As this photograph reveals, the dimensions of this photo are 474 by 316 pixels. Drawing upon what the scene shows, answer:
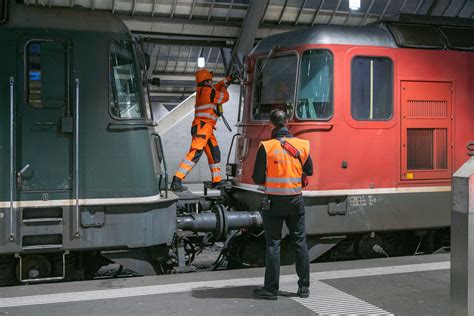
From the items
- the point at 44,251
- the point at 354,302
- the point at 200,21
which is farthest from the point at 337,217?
the point at 200,21

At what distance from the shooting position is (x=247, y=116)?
731cm

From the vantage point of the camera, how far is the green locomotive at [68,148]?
5312 millimetres

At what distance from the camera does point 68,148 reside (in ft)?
18.0

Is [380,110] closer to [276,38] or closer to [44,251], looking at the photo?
[276,38]

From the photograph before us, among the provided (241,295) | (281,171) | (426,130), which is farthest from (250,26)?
(241,295)

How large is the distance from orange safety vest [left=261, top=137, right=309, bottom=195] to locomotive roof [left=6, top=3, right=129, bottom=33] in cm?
216

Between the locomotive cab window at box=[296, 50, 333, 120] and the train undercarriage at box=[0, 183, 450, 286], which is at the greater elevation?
the locomotive cab window at box=[296, 50, 333, 120]

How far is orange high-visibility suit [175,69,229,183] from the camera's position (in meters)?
7.24

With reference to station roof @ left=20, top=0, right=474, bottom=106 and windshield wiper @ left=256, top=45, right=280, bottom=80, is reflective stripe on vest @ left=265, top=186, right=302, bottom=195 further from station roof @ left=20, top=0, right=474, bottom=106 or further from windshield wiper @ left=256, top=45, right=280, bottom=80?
station roof @ left=20, top=0, right=474, bottom=106

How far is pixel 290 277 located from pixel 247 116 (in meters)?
2.46

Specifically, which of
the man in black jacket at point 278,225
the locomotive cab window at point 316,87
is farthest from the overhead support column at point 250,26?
the man in black jacket at point 278,225

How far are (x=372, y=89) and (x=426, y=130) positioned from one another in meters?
0.93

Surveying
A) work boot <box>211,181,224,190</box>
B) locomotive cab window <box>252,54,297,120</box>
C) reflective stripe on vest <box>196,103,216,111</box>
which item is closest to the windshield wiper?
locomotive cab window <box>252,54,297,120</box>

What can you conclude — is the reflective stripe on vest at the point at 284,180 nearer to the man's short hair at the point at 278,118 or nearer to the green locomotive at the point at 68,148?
the man's short hair at the point at 278,118
